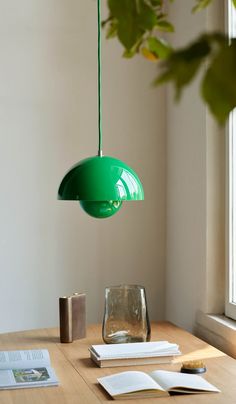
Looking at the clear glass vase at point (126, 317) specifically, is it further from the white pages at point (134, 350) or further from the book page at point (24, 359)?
the book page at point (24, 359)

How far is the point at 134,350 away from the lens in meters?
2.33

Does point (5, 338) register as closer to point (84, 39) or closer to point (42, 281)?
point (42, 281)

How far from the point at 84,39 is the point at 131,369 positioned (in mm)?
1772

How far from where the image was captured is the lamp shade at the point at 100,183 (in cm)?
214

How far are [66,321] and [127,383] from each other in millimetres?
675

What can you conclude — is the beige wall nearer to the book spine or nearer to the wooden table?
the wooden table

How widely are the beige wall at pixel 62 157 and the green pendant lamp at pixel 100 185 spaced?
3.72 feet

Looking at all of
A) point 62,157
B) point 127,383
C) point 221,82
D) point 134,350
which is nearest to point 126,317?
point 134,350

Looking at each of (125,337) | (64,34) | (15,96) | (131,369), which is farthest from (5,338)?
(64,34)

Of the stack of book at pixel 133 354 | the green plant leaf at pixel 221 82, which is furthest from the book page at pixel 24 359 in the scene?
the green plant leaf at pixel 221 82

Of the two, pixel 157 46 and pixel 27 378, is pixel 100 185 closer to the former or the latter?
pixel 27 378

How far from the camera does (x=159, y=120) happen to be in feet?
11.5

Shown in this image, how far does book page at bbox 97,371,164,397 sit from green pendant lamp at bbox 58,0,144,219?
0.53 metres

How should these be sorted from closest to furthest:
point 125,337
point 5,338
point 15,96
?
point 125,337 → point 5,338 → point 15,96
